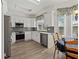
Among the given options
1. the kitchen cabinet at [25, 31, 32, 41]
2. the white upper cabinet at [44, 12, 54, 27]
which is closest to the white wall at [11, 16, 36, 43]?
the kitchen cabinet at [25, 31, 32, 41]

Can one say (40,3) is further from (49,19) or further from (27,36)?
(27,36)

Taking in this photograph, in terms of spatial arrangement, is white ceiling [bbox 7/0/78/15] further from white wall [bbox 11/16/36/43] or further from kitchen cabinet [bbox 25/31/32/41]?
kitchen cabinet [bbox 25/31/32/41]

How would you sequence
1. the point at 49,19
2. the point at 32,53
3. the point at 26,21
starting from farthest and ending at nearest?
1. the point at 26,21
2. the point at 49,19
3. the point at 32,53

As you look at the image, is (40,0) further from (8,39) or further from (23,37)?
(23,37)

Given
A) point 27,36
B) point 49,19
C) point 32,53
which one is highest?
point 49,19

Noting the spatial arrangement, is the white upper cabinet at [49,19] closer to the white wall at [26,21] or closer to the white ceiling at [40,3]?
the white ceiling at [40,3]

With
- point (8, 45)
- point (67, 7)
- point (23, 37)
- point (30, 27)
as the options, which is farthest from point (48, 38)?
point (30, 27)

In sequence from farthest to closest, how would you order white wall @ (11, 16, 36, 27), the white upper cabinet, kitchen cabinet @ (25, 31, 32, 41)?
kitchen cabinet @ (25, 31, 32, 41) < white wall @ (11, 16, 36, 27) < the white upper cabinet

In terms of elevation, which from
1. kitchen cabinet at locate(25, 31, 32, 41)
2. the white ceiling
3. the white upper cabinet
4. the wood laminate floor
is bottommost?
the wood laminate floor

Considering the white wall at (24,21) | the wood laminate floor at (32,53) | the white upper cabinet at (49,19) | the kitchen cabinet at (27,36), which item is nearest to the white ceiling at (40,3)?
the white upper cabinet at (49,19)

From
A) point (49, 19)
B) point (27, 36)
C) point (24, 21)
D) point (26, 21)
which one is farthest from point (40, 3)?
point (27, 36)

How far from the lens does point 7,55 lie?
407cm

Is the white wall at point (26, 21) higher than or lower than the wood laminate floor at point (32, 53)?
higher

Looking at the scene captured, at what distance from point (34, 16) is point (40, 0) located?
5324mm
